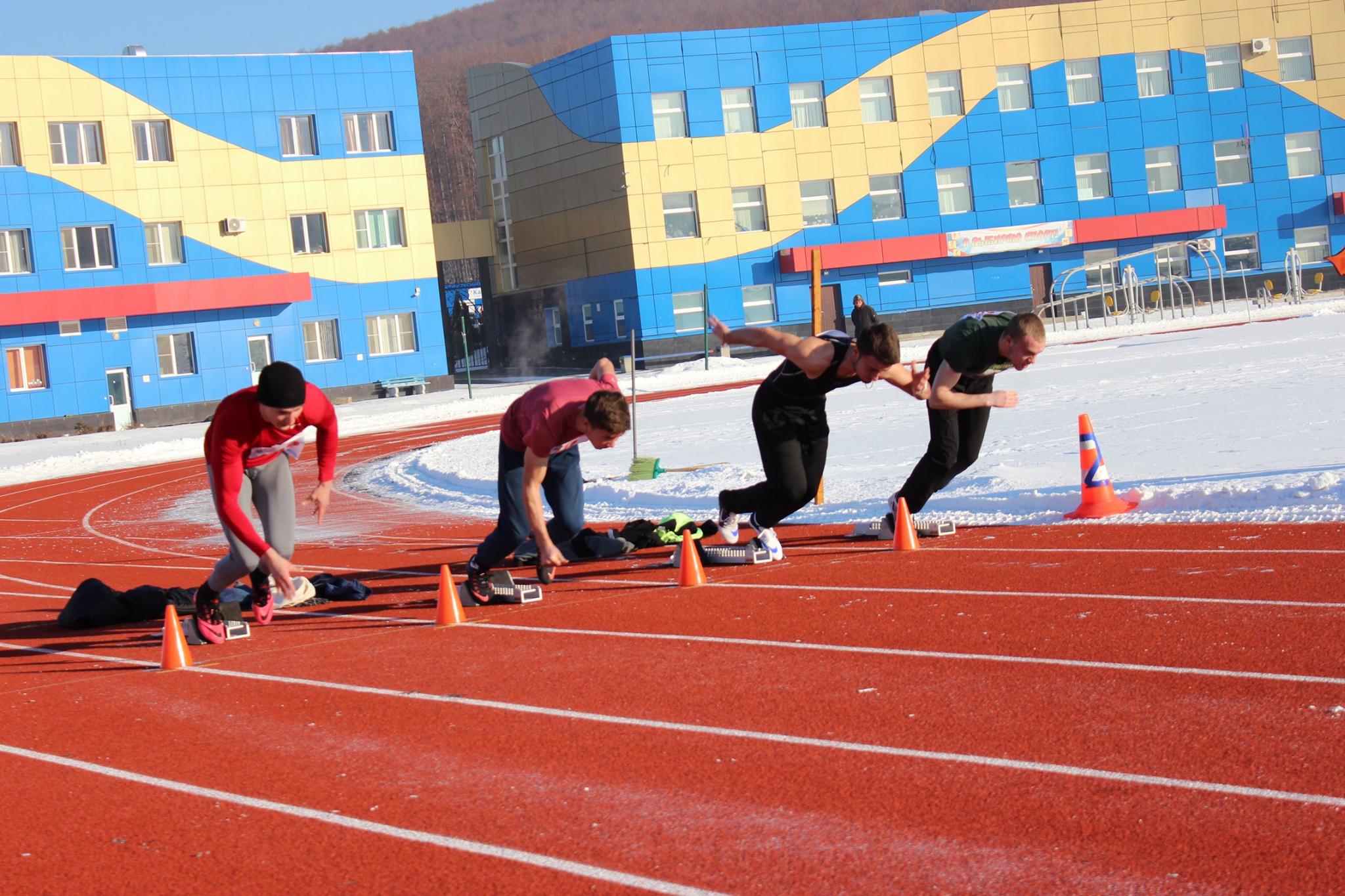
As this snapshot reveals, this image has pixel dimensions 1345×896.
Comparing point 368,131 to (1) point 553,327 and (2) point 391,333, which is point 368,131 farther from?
(1) point 553,327

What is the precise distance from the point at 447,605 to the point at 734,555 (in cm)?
228

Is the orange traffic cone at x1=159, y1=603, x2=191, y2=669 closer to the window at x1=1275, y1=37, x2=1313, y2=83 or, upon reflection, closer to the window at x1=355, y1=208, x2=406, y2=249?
the window at x1=355, y1=208, x2=406, y2=249

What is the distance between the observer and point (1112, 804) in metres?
4.86

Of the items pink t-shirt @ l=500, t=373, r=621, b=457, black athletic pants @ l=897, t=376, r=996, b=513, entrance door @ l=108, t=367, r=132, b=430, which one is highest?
entrance door @ l=108, t=367, r=132, b=430

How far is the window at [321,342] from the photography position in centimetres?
4831

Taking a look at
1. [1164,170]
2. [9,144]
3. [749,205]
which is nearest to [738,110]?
[749,205]

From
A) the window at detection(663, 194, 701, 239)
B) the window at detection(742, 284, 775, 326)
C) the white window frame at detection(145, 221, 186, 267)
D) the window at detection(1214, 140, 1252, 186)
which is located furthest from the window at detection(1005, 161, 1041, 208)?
the white window frame at detection(145, 221, 186, 267)

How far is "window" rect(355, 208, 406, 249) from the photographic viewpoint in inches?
1933

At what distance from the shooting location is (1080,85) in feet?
183

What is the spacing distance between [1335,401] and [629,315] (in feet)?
129

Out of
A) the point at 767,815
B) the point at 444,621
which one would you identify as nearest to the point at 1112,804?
the point at 767,815

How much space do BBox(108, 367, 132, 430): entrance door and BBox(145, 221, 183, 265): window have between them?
369cm

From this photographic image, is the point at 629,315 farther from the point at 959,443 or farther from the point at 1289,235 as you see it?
the point at 959,443

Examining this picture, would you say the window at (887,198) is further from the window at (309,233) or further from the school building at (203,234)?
the window at (309,233)
